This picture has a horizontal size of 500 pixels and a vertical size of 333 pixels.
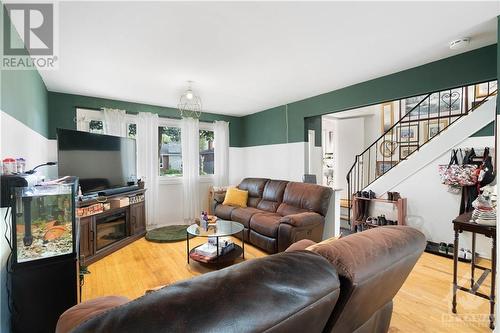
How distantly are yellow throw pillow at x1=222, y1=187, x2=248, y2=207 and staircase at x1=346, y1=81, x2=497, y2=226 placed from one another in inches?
81.1

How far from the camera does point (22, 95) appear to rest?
7.33 ft

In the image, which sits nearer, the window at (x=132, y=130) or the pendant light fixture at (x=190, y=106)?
the pendant light fixture at (x=190, y=106)

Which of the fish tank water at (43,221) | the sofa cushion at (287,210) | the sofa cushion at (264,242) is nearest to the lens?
the fish tank water at (43,221)

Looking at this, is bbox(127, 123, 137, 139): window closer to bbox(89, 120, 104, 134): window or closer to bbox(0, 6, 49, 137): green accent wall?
bbox(89, 120, 104, 134): window

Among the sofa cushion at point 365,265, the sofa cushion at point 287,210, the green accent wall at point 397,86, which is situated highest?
the green accent wall at point 397,86

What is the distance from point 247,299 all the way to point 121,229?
12.5 ft

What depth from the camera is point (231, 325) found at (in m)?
0.63

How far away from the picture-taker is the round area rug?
4012mm

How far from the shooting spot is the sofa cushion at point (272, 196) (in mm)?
4211

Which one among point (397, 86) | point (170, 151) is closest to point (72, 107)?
point (170, 151)

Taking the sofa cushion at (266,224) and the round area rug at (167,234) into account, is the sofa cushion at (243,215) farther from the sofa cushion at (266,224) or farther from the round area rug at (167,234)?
Answer: the round area rug at (167,234)

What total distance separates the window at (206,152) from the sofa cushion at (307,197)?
2176 millimetres

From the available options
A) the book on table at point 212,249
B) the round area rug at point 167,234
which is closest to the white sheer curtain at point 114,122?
the round area rug at point 167,234

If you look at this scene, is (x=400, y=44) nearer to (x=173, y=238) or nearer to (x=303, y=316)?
(x=303, y=316)
